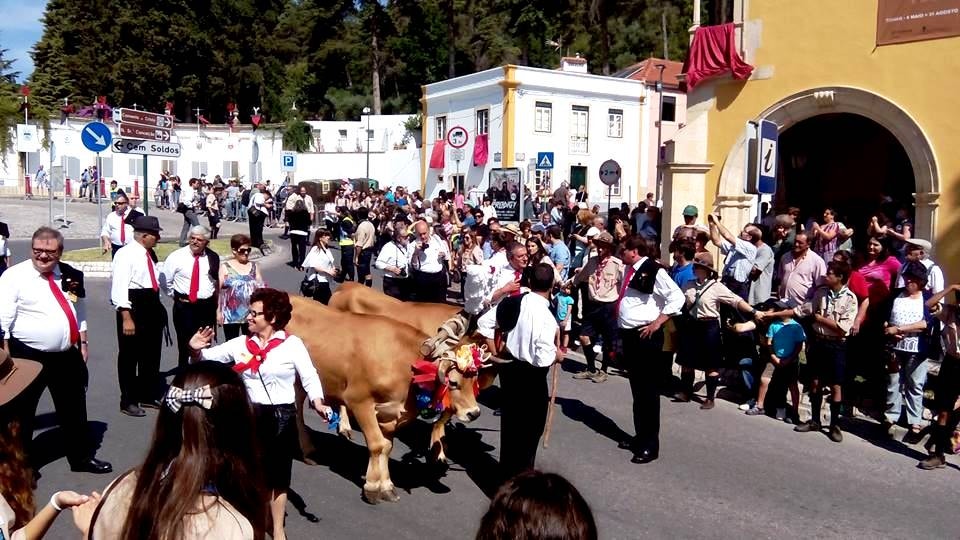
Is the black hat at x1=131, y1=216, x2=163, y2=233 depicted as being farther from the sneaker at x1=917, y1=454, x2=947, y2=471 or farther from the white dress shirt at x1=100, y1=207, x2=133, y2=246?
the white dress shirt at x1=100, y1=207, x2=133, y2=246

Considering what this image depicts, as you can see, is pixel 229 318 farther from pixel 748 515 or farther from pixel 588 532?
pixel 588 532

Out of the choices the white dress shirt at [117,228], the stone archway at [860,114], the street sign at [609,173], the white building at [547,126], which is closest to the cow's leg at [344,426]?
the stone archway at [860,114]

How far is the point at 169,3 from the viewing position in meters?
54.6

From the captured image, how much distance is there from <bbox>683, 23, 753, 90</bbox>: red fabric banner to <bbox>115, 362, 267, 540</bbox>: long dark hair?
13.6 metres

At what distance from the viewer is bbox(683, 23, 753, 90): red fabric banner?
48.9 feet

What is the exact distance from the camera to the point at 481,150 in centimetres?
4084

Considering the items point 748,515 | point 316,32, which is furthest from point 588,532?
point 316,32

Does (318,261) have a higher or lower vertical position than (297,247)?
higher

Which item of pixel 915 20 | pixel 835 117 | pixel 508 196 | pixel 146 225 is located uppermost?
pixel 915 20

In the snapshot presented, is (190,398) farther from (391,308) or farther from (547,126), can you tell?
(547,126)

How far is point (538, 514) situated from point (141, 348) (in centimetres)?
712

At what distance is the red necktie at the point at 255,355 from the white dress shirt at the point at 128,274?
11.4ft

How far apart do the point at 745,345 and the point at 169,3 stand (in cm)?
5324

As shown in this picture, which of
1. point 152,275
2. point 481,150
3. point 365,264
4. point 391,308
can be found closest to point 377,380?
point 391,308
